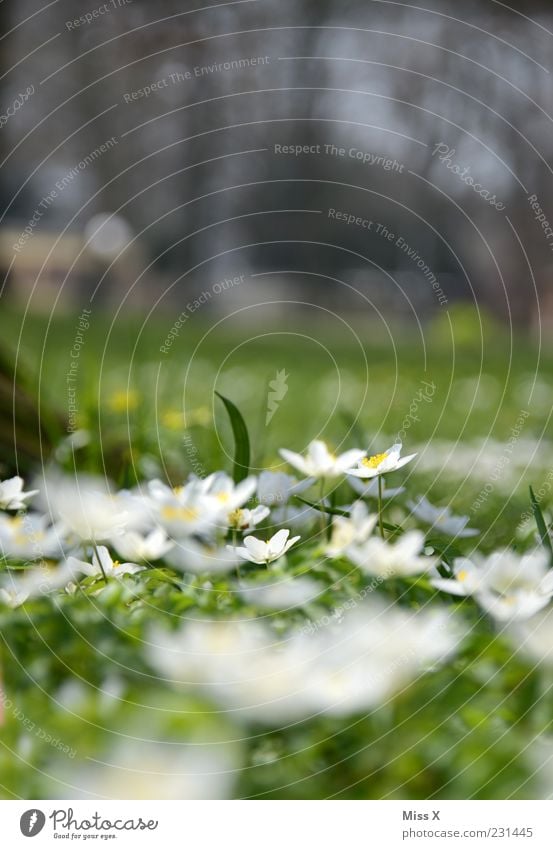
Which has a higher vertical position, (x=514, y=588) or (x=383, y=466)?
(x=383, y=466)

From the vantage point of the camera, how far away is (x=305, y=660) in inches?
17.6

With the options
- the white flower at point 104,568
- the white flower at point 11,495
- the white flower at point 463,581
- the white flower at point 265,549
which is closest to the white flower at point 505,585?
the white flower at point 463,581

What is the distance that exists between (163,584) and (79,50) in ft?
9.87

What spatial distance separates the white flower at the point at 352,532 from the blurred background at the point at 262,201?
0.71 ft

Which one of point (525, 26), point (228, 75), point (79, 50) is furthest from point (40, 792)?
point (228, 75)

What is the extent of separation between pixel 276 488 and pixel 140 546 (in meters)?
0.13

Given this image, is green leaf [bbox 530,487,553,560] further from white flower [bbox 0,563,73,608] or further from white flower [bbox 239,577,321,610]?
white flower [bbox 0,563,73,608]

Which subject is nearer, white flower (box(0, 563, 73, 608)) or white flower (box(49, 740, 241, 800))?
white flower (box(49, 740, 241, 800))

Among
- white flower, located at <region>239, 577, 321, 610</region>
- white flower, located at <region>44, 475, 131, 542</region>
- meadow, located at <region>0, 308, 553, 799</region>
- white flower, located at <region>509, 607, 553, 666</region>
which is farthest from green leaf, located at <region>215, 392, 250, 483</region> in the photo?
white flower, located at <region>509, 607, 553, 666</region>

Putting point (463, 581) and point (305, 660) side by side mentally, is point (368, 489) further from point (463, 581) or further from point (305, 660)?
point (305, 660)

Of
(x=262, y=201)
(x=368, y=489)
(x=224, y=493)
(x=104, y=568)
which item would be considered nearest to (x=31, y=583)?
(x=104, y=568)

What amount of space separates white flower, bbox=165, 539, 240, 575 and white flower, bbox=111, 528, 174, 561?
2 cm

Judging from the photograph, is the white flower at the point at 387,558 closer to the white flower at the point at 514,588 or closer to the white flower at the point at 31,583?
the white flower at the point at 514,588

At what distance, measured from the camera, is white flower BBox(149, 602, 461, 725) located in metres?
0.42
